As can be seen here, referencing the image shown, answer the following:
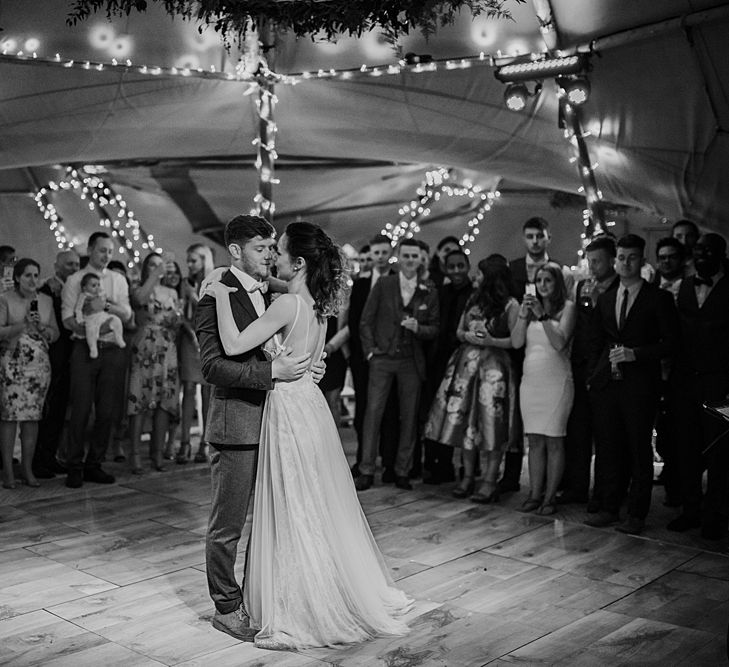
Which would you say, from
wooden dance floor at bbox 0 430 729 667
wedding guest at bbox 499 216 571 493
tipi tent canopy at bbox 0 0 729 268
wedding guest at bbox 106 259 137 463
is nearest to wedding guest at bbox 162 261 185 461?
wedding guest at bbox 106 259 137 463

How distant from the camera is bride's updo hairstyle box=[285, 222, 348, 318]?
3.25 meters

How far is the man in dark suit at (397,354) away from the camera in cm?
556

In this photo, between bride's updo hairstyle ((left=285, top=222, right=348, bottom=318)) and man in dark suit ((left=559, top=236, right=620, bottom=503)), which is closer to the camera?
bride's updo hairstyle ((left=285, top=222, right=348, bottom=318))

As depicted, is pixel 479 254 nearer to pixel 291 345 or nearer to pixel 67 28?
pixel 67 28

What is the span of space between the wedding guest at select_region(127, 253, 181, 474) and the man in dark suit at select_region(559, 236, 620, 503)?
2.64 m

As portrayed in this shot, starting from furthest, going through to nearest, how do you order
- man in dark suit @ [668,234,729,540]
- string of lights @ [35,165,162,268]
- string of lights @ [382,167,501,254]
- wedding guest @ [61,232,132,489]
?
1. string of lights @ [382,167,501,254]
2. string of lights @ [35,165,162,268]
3. wedding guest @ [61,232,132,489]
4. man in dark suit @ [668,234,729,540]


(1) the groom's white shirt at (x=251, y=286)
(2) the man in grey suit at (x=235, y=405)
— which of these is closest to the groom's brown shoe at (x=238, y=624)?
(2) the man in grey suit at (x=235, y=405)

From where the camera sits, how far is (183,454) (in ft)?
20.5

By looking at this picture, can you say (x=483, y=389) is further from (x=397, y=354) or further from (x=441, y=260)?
(x=441, y=260)

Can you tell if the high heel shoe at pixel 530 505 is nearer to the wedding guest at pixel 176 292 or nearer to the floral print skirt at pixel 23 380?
the wedding guest at pixel 176 292

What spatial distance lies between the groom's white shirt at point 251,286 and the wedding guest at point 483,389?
226 cm

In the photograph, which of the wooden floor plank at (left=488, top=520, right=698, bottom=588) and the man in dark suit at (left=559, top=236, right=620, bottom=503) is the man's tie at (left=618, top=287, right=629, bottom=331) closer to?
the man in dark suit at (left=559, top=236, right=620, bottom=503)

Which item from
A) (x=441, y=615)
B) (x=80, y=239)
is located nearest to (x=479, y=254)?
(x=80, y=239)

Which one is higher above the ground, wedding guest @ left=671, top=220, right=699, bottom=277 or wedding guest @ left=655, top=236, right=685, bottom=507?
wedding guest @ left=671, top=220, right=699, bottom=277
